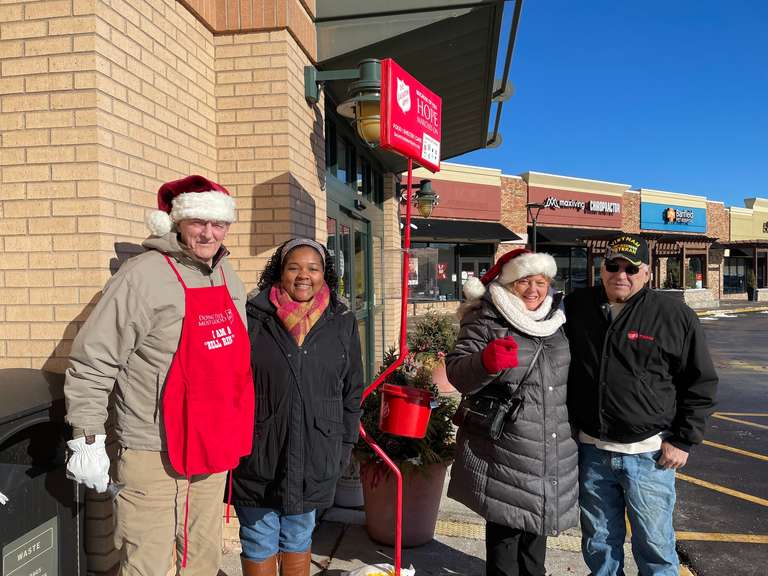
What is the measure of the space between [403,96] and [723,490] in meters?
4.18

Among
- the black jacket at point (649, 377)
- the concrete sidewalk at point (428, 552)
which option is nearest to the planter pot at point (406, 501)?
the concrete sidewalk at point (428, 552)

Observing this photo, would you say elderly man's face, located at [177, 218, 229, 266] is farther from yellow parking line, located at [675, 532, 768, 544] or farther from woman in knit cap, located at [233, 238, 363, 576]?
yellow parking line, located at [675, 532, 768, 544]

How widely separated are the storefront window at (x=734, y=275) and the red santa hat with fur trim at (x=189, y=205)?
3714 centimetres

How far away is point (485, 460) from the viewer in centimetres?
242

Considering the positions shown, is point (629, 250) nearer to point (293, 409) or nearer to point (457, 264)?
point (293, 409)

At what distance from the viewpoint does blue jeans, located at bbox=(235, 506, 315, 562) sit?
229 cm

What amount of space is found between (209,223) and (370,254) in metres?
5.18

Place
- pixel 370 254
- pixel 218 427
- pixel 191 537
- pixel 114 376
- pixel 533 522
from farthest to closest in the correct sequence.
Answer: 1. pixel 370 254
2. pixel 533 522
3. pixel 191 537
4. pixel 218 427
5. pixel 114 376

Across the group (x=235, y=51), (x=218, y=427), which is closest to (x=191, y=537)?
(x=218, y=427)

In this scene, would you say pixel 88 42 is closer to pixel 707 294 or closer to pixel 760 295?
pixel 707 294

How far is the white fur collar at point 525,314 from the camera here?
2.38m

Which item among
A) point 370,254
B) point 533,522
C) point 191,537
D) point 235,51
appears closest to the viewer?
point 191,537

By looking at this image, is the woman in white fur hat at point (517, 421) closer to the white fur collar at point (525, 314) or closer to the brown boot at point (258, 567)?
the white fur collar at point (525, 314)

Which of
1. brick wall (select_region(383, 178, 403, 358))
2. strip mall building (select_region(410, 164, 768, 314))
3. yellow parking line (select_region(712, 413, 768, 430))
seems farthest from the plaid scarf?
strip mall building (select_region(410, 164, 768, 314))
